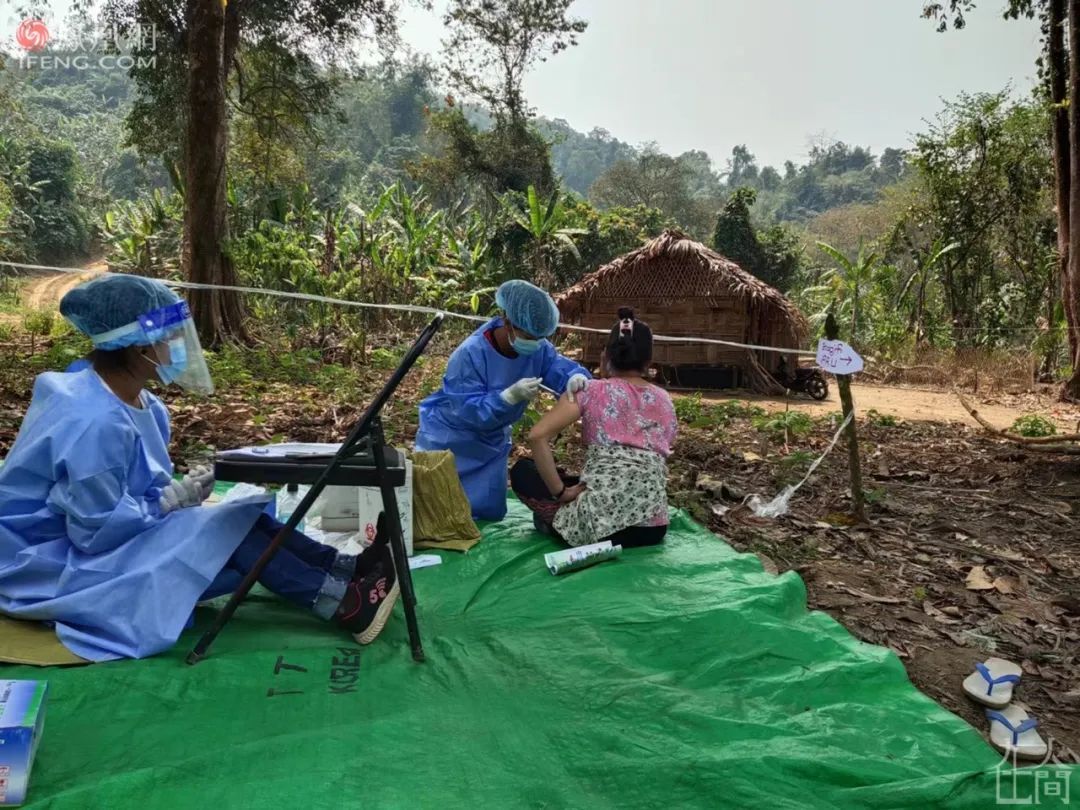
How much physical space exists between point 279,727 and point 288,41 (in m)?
14.2

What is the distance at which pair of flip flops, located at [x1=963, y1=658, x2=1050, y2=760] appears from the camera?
2.08 meters

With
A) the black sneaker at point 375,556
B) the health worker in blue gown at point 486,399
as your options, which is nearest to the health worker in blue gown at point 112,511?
the black sneaker at point 375,556

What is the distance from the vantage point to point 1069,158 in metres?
10.4

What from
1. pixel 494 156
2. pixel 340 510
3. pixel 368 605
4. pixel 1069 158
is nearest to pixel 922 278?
pixel 1069 158

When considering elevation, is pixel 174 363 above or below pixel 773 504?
above

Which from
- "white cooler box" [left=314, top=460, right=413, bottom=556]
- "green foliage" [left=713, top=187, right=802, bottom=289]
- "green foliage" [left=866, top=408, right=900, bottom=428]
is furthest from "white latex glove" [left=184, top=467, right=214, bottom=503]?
"green foliage" [left=713, top=187, right=802, bottom=289]

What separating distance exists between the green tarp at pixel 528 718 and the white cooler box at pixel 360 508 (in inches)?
21.1

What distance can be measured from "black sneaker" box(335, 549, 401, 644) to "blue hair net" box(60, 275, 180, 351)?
1.01m

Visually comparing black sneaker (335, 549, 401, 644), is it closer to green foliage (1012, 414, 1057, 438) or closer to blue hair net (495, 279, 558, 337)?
blue hair net (495, 279, 558, 337)

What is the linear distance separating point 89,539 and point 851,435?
3.47 metres

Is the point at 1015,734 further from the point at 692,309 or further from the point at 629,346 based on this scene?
the point at 692,309

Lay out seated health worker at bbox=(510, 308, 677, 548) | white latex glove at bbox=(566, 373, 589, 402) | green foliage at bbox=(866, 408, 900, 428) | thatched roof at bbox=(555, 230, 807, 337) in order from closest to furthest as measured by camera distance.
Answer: seated health worker at bbox=(510, 308, 677, 548) → white latex glove at bbox=(566, 373, 589, 402) → green foliage at bbox=(866, 408, 900, 428) → thatched roof at bbox=(555, 230, 807, 337)

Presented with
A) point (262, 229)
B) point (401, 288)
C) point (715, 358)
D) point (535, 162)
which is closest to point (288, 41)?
point (262, 229)

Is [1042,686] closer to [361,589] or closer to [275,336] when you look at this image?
[361,589]
